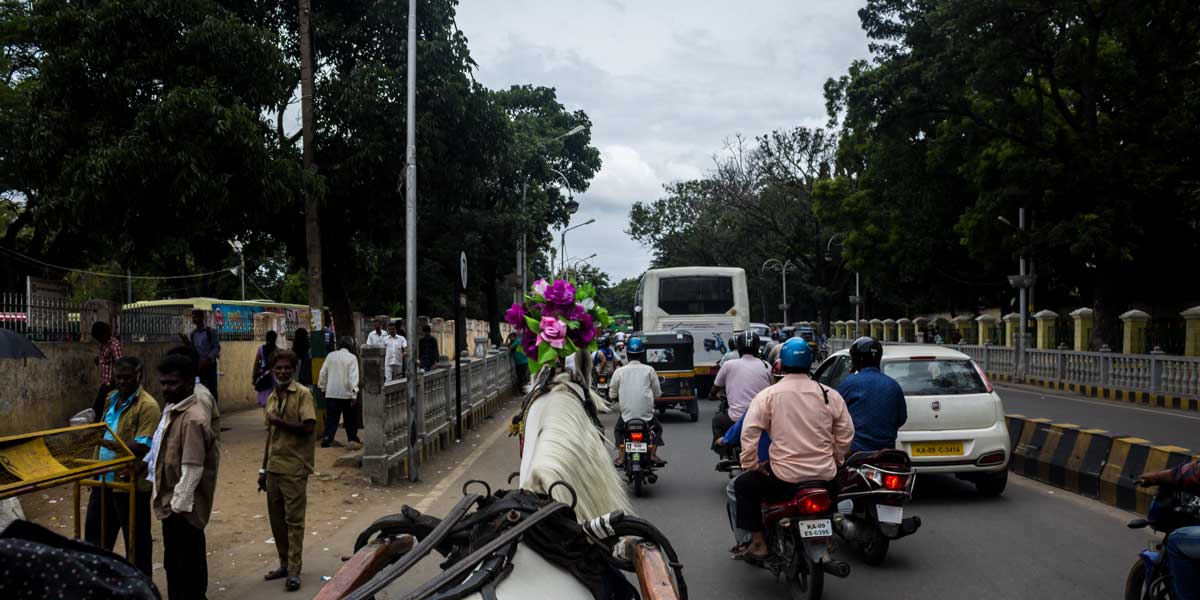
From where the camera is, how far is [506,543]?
279 centimetres

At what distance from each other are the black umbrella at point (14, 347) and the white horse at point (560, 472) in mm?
5643

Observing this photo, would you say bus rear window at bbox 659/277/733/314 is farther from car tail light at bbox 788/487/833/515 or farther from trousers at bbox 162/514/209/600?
trousers at bbox 162/514/209/600

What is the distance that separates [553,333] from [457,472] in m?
6.55

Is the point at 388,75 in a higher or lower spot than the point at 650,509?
higher

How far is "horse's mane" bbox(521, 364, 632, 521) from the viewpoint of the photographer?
3428 millimetres

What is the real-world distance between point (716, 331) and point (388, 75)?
35.0 feet

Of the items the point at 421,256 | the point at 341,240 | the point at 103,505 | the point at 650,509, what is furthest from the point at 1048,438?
the point at 421,256

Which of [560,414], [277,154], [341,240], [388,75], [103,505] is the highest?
[388,75]

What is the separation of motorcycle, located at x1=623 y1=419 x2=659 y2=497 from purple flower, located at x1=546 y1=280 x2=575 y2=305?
4.28m

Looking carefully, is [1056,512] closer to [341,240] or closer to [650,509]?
[650,509]

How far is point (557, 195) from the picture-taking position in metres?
35.9

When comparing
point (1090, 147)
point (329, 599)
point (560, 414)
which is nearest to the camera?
point (329, 599)

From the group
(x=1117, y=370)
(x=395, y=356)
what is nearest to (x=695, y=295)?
(x=395, y=356)

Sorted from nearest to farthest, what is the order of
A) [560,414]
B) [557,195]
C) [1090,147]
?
1. [560,414]
2. [1090,147]
3. [557,195]
